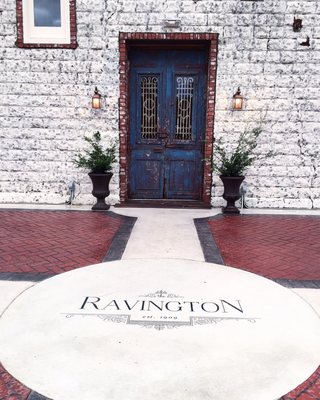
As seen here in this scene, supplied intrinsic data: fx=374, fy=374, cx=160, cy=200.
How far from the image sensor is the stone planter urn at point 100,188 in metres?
7.26

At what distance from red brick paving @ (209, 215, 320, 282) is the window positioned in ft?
15.4

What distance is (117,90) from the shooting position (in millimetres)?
7570

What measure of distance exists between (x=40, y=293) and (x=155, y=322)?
123 centimetres

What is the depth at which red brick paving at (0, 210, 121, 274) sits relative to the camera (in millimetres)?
4395

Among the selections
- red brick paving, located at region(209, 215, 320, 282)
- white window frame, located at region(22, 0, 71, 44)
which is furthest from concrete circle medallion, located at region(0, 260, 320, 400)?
white window frame, located at region(22, 0, 71, 44)

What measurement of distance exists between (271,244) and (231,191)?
2.12 m

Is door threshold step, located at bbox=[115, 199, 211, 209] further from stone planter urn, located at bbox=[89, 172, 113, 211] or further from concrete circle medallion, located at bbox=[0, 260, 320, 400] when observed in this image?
concrete circle medallion, located at bbox=[0, 260, 320, 400]

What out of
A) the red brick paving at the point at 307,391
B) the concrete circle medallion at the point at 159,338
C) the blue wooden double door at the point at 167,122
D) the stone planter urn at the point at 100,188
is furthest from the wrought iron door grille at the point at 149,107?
the red brick paving at the point at 307,391

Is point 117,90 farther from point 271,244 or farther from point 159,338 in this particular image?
point 159,338

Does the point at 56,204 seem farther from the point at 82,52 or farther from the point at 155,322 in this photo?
the point at 155,322

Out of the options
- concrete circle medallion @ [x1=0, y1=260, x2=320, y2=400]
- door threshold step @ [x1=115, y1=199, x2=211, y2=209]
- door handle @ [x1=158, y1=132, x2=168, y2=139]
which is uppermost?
door handle @ [x1=158, y1=132, x2=168, y2=139]

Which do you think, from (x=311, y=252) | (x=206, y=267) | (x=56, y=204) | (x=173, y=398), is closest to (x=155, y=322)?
(x=173, y=398)

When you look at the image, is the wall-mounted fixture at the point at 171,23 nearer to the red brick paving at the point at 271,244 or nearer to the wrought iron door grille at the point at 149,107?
the wrought iron door grille at the point at 149,107

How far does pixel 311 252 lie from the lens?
195 inches
